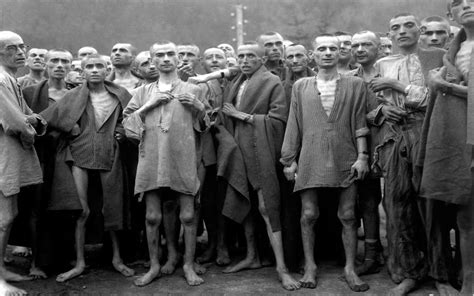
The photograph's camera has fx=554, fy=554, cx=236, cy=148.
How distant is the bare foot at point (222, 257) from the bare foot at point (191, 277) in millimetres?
476

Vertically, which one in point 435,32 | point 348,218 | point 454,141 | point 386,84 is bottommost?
point 348,218

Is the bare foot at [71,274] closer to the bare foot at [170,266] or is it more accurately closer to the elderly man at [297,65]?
the bare foot at [170,266]

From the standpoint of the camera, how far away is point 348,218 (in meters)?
5.11

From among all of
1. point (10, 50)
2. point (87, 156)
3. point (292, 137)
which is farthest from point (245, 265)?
point (10, 50)

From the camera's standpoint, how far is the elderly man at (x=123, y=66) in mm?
6809

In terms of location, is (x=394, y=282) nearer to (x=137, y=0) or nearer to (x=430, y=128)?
(x=430, y=128)

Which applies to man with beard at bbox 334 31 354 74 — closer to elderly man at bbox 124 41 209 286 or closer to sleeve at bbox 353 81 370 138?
sleeve at bbox 353 81 370 138

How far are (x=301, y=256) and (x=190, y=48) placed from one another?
2.79 metres

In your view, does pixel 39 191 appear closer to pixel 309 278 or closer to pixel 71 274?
pixel 71 274

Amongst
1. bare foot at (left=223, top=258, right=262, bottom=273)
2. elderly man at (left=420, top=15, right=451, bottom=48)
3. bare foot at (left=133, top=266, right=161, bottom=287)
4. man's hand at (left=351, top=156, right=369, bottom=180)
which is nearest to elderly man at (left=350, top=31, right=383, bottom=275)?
man's hand at (left=351, top=156, right=369, bottom=180)

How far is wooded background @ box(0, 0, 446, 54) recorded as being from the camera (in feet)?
41.4

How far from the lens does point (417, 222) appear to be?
16.7 ft

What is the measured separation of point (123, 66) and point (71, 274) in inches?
105

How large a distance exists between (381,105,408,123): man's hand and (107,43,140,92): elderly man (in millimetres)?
3088
